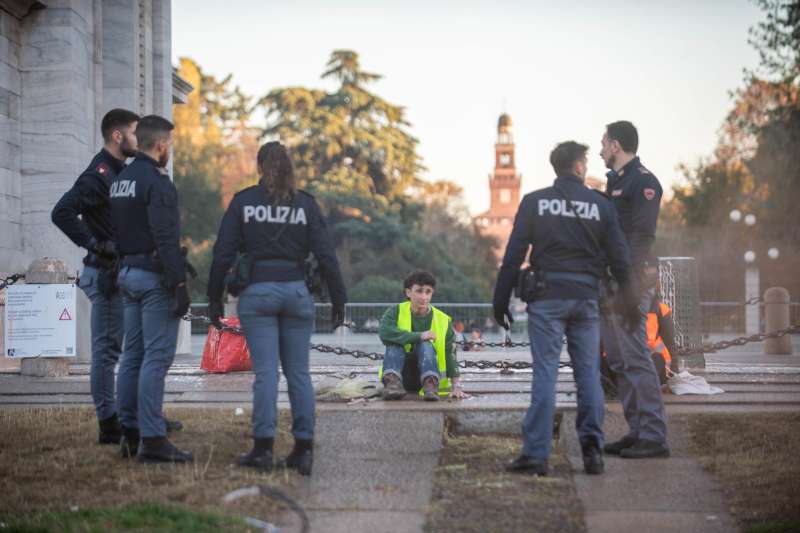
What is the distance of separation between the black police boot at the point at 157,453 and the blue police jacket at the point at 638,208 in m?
3.18

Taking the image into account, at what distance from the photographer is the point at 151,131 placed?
256 inches

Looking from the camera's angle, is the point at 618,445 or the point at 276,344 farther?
the point at 618,445

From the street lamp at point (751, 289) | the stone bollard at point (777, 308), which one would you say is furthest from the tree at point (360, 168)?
the stone bollard at point (777, 308)

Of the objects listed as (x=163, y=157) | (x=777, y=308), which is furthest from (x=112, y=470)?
(x=777, y=308)

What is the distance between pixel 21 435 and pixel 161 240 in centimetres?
198

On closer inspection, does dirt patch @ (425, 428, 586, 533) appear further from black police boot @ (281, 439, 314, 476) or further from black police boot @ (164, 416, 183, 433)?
black police boot @ (164, 416, 183, 433)

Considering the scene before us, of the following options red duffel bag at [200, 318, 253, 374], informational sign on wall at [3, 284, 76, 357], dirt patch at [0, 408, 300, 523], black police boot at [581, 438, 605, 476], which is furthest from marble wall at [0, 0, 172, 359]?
black police boot at [581, 438, 605, 476]

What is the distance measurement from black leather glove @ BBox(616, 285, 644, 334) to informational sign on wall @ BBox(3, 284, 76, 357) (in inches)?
267

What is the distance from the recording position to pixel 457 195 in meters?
64.6

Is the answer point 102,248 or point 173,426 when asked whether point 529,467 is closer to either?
point 173,426

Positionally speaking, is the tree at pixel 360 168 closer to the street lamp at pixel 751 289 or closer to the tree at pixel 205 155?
the tree at pixel 205 155

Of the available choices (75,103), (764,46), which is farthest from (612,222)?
(764,46)

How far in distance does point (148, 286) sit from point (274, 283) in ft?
2.66

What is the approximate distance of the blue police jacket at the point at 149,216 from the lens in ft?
20.5
